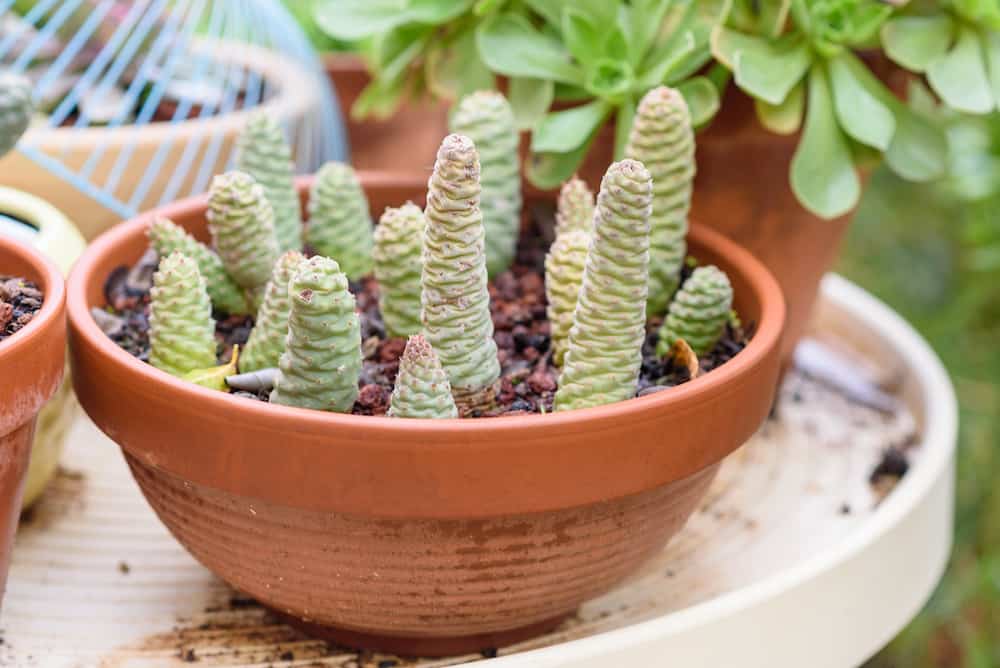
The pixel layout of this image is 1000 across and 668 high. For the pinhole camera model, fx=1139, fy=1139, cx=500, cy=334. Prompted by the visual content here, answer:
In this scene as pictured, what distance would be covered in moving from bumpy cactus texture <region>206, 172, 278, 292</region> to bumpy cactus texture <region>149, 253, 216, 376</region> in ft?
0.18

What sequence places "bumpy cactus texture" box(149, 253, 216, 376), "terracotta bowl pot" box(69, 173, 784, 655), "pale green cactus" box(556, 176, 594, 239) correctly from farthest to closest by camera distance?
1. "pale green cactus" box(556, 176, 594, 239)
2. "bumpy cactus texture" box(149, 253, 216, 376)
3. "terracotta bowl pot" box(69, 173, 784, 655)

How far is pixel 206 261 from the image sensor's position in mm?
727

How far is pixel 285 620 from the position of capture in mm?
695

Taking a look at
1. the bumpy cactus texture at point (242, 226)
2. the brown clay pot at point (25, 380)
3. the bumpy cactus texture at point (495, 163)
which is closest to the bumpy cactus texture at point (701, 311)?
the bumpy cactus texture at point (495, 163)

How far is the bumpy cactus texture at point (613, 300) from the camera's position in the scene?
57cm

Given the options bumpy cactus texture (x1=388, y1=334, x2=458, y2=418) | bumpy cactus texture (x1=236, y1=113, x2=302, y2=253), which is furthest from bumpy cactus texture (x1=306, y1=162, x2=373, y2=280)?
bumpy cactus texture (x1=388, y1=334, x2=458, y2=418)

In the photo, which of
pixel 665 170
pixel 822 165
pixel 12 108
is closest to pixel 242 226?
pixel 12 108

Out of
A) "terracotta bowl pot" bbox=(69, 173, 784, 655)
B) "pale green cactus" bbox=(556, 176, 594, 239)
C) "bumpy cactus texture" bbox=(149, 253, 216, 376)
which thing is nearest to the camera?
"terracotta bowl pot" bbox=(69, 173, 784, 655)

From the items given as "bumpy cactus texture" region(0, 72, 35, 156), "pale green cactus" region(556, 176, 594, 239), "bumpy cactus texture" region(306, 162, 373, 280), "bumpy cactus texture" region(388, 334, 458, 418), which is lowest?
"bumpy cactus texture" region(306, 162, 373, 280)

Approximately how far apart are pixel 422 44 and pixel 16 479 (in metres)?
0.50

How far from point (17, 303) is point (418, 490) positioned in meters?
0.26

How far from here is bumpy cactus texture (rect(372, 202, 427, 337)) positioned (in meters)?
0.69

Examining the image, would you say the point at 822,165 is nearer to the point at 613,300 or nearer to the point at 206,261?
the point at 613,300

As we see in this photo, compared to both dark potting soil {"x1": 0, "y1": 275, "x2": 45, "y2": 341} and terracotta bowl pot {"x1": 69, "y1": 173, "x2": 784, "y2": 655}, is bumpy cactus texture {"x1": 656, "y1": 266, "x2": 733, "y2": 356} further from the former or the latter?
dark potting soil {"x1": 0, "y1": 275, "x2": 45, "y2": 341}
